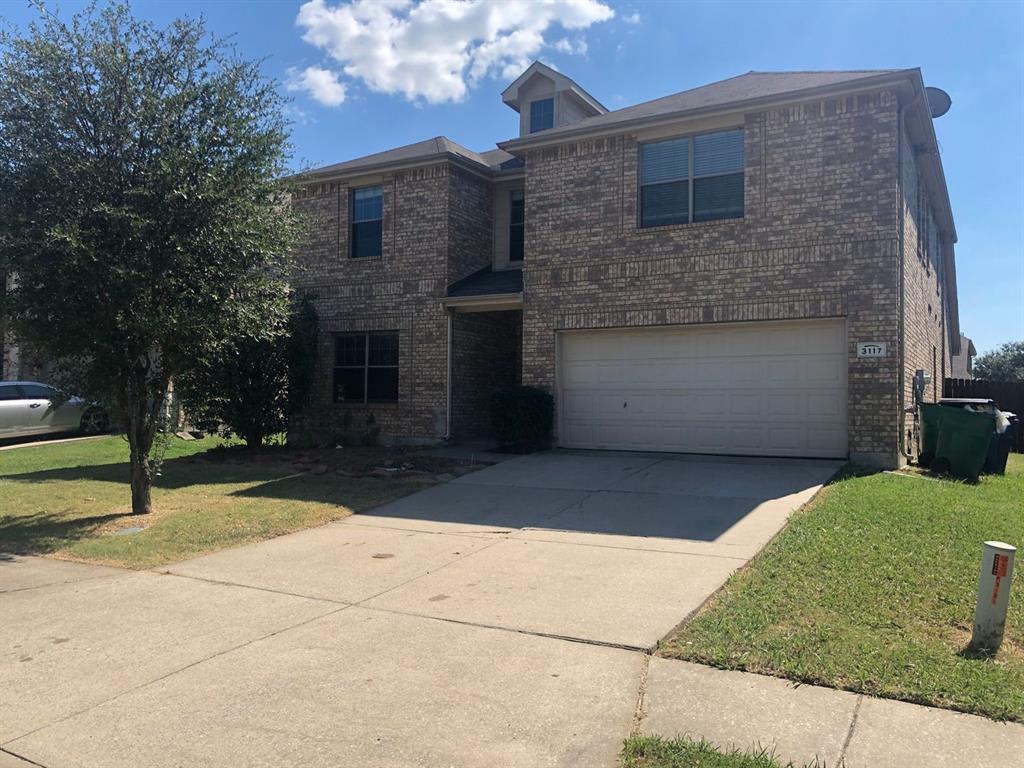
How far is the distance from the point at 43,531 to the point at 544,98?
538 inches

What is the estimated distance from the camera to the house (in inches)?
463

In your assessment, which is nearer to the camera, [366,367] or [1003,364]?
[366,367]

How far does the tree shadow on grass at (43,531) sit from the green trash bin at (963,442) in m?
11.6

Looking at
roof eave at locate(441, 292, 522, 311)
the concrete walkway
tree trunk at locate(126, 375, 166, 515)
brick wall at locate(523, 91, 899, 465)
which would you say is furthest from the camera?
roof eave at locate(441, 292, 522, 311)

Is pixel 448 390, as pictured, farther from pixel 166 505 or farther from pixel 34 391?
pixel 34 391

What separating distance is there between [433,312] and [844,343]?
7.85 m

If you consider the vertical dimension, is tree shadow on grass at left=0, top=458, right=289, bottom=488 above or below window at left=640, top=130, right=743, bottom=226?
below

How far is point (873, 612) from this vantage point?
5195 millimetres

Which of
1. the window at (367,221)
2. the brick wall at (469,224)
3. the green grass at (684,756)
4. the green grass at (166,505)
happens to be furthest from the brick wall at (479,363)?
the green grass at (684,756)

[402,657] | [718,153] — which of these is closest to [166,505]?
[402,657]

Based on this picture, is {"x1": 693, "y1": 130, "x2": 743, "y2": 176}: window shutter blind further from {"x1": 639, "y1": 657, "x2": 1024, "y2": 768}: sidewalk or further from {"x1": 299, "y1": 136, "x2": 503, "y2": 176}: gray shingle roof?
{"x1": 639, "y1": 657, "x2": 1024, "y2": 768}: sidewalk

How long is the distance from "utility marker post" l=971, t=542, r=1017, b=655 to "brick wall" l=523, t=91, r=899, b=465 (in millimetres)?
7455

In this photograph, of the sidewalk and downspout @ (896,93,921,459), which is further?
downspout @ (896,93,921,459)

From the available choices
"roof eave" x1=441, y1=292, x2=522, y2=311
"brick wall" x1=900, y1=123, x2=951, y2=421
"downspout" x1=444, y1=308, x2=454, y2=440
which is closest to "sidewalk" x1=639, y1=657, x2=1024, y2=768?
"brick wall" x1=900, y1=123, x2=951, y2=421
